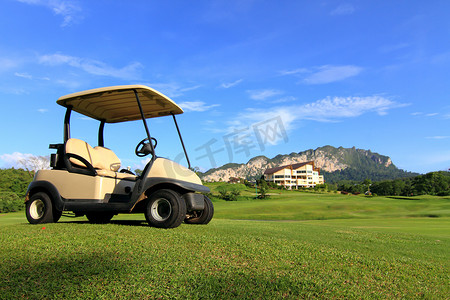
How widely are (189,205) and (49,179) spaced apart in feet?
10.6

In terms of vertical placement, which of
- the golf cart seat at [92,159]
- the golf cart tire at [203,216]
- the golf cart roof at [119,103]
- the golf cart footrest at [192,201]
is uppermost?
the golf cart roof at [119,103]

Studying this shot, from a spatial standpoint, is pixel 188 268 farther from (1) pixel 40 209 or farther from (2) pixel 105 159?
(1) pixel 40 209

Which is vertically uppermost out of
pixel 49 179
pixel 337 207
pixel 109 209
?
pixel 49 179

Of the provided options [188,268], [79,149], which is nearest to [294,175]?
[79,149]

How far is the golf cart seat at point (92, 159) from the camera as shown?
674 centimetres

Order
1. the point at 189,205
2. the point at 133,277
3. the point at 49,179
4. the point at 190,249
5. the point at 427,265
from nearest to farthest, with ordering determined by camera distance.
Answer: the point at 133,277, the point at 190,249, the point at 427,265, the point at 189,205, the point at 49,179

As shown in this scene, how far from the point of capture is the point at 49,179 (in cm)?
692

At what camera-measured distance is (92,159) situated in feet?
24.4

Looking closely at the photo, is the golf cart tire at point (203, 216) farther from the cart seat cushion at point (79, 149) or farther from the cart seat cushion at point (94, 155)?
the cart seat cushion at point (79, 149)

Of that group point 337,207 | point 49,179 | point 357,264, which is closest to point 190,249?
point 357,264

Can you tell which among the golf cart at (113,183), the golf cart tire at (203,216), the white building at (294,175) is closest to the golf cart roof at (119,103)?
the golf cart at (113,183)

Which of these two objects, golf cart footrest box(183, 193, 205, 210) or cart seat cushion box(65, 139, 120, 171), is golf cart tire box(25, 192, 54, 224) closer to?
cart seat cushion box(65, 139, 120, 171)

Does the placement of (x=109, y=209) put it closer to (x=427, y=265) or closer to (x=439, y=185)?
(x=427, y=265)

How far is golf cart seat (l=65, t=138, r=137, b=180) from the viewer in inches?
265
